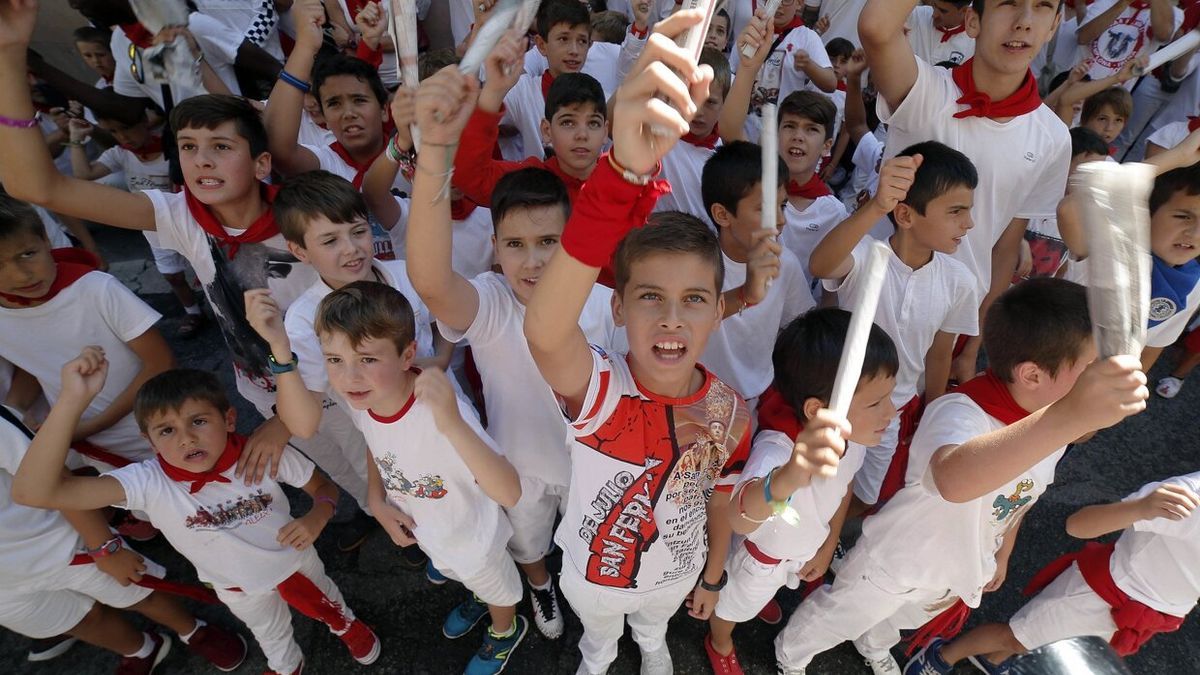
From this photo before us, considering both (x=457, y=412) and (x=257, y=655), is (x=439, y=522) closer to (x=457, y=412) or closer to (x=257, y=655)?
(x=457, y=412)

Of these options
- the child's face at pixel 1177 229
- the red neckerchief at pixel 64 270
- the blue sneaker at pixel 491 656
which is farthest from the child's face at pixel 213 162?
the child's face at pixel 1177 229

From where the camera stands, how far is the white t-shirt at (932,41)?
13.2ft

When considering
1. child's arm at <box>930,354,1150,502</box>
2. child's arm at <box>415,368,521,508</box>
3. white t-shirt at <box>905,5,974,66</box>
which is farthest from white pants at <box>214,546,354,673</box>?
white t-shirt at <box>905,5,974,66</box>

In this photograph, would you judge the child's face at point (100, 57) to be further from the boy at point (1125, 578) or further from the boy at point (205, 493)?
the boy at point (1125, 578)

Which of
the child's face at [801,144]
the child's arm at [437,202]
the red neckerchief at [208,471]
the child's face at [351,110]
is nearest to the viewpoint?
the child's arm at [437,202]

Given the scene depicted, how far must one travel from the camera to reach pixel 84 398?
1851 mm

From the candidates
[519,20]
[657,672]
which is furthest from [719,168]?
[657,672]

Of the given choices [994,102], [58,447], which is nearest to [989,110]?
[994,102]

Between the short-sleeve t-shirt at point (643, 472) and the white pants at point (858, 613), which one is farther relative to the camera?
the white pants at point (858, 613)

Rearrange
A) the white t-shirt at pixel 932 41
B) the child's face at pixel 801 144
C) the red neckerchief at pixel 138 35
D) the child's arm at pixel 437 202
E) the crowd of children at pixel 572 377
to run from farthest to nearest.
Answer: the white t-shirt at pixel 932 41, the child's face at pixel 801 144, the red neckerchief at pixel 138 35, the crowd of children at pixel 572 377, the child's arm at pixel 437 202

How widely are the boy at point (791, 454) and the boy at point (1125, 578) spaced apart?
735 mm

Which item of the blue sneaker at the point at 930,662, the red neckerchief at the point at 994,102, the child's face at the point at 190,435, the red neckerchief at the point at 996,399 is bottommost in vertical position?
the blue sneaker at the point at 930,662

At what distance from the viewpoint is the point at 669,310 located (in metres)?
1.52

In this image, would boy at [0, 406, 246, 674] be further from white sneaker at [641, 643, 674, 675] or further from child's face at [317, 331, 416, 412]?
white sneaker at [641, 643, 674, 675]
